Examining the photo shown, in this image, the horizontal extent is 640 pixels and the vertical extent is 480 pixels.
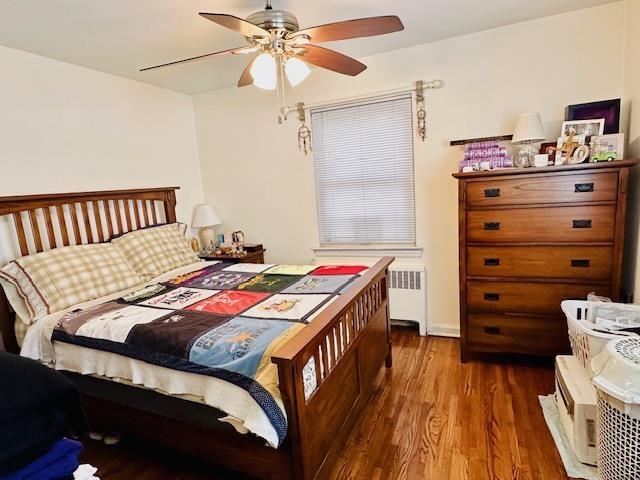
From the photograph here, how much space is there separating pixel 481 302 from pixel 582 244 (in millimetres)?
705

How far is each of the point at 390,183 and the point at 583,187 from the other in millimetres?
1385

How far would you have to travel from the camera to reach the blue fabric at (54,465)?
724 mm

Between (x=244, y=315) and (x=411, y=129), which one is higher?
(x=411, y=129)

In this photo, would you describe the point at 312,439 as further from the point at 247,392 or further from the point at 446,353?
the point at 446,353

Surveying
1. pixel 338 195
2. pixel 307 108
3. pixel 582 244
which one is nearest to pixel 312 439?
pixel 582 244

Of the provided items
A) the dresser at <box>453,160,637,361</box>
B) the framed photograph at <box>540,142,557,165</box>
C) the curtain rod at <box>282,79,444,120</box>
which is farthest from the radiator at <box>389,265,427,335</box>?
the curtain rod at <box>282,79,444,120</box>

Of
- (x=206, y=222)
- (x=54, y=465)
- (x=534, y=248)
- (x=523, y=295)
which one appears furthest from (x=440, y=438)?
(x=206, y=222)

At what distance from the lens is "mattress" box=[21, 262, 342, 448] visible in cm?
132

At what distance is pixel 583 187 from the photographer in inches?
84.4

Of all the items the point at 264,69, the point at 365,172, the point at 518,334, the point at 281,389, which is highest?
the point at 264,69

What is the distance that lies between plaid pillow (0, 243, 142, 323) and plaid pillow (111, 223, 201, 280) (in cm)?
16

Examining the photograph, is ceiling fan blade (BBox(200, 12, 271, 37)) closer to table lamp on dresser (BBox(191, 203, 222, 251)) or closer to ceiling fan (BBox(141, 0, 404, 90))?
ceiling fan (BBox(141, 0, 404, 90))

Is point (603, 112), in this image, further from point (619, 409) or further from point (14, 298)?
point (14, 298)

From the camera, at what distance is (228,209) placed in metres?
3.82
